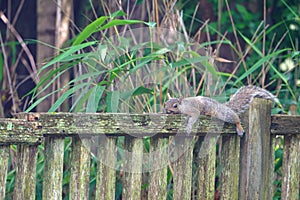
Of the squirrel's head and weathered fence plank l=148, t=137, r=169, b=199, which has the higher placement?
the squirrel's head

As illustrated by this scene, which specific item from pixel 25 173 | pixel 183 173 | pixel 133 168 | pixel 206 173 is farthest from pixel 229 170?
pixel 25 173

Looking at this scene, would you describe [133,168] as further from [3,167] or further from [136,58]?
[136,58]

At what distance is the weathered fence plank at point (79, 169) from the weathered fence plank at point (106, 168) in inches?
2.4

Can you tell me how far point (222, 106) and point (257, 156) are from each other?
27cm

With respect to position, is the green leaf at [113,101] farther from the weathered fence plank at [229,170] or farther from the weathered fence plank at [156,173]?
the weathered fence plank at [229,170]

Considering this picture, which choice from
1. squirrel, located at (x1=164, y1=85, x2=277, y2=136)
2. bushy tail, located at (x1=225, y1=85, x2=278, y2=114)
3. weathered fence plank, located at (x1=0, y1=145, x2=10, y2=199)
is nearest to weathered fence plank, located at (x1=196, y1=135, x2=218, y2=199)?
squirrel, located at (x1=164, y1=85, x2=277, y2=136)

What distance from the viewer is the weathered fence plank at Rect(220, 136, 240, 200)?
92.3 inches

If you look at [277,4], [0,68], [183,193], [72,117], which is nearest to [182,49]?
[183,193]

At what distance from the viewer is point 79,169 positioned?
1928mm

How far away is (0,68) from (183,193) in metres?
1.79

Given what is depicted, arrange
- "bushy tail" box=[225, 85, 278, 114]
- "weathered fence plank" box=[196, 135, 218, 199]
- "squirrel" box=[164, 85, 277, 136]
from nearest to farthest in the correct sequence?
"weathered fence plank" box=[196, 135, 218, 199], "squirrel" box=[164, 85, 277, 136], "bushy tail" box=[225, 85, 278, 114]

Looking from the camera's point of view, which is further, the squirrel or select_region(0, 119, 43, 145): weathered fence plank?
the squirrel

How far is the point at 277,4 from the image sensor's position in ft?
16.8

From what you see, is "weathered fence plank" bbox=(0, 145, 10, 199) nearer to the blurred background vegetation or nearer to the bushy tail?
the blurred background vegetation
